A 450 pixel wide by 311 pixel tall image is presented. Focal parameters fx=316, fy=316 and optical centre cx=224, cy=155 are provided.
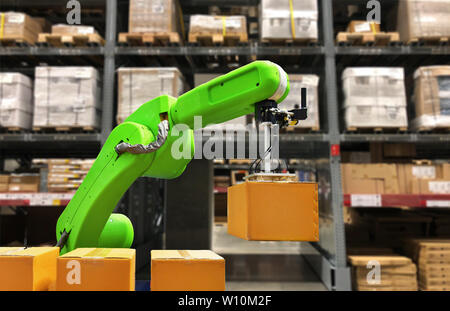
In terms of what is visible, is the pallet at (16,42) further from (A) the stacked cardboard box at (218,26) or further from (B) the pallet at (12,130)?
(A) the stacked cardboard box at (218,26)

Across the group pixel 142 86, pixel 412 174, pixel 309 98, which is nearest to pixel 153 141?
pixel 142 86

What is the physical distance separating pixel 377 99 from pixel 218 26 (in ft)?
8.00

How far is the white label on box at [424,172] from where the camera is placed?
169 inches

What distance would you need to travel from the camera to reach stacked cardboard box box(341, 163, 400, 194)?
4.28 meters

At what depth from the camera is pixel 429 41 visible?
178 inches

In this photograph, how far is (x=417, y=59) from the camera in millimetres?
5070

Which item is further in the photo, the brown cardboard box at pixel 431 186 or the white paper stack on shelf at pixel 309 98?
the white paper stack on shelf at pixel 309 98

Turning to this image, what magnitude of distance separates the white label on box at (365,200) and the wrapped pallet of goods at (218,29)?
268 cm

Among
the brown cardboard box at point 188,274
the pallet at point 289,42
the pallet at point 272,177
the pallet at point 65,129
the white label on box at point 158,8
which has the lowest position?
the brown cardboard box at point 188,274

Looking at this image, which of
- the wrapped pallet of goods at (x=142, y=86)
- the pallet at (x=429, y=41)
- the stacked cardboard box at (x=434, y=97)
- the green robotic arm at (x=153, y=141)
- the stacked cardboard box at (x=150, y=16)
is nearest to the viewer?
the green robotic arm at (x=153, y=141)

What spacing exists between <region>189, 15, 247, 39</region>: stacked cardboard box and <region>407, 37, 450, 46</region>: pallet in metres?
2.39

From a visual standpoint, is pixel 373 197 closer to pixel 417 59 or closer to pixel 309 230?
pixel 417 59

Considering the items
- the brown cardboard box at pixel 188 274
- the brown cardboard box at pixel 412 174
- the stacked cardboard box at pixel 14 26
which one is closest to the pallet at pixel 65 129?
the stacked cardboard box at pixel 14 26

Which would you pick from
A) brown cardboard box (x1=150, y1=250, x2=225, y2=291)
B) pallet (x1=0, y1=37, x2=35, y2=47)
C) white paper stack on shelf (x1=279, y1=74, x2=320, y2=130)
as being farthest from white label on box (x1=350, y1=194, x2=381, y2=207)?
pallet (x1=0, y1=37, x2=35, y2=47)
